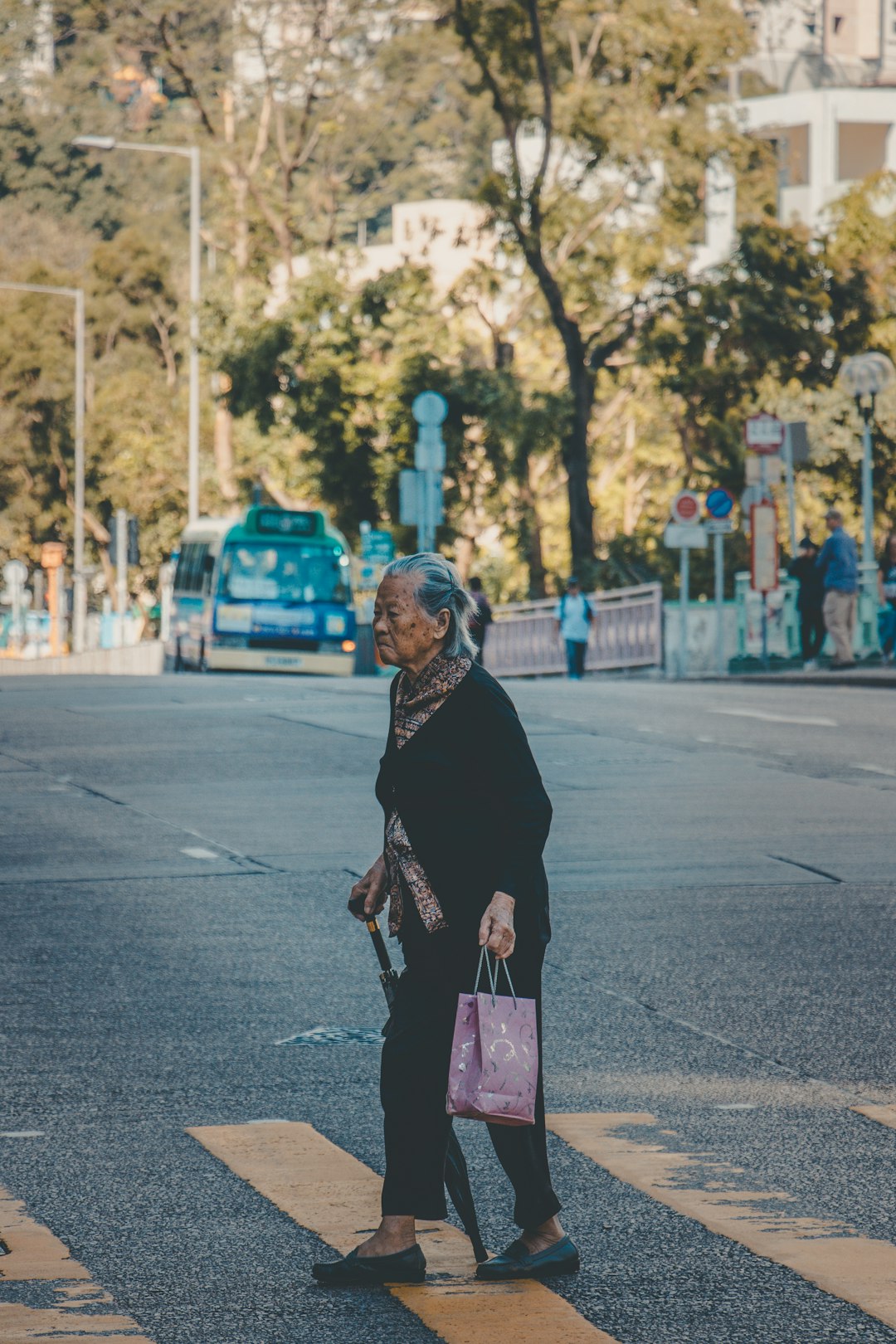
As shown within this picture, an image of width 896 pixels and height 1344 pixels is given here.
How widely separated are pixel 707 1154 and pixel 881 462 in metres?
40.2

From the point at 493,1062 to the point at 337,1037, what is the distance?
128 inches

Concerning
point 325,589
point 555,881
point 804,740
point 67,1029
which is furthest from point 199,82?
point 67,1029

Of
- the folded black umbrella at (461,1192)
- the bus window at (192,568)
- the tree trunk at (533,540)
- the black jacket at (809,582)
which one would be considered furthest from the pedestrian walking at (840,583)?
the folded black umbrella at (461,1192)

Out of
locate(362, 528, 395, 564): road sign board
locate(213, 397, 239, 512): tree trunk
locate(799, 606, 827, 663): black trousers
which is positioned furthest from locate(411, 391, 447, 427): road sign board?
locate(213, 397, 239, 512): tree trunk

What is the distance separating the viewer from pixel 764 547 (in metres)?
31.6

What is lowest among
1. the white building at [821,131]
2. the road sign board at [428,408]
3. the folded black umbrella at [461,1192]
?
the folded black umbrella at [461,1192]

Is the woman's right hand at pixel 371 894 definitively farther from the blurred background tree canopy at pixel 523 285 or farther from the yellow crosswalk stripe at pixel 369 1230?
the blurred background tree canopy at pixel 523 285

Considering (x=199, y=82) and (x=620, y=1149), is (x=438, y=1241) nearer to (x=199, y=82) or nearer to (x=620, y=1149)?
(x=620, y=1149)

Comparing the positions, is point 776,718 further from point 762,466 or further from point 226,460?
point 226,460

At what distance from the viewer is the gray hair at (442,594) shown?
5.17 meters

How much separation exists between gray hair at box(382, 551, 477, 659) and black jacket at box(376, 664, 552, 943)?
9 cm

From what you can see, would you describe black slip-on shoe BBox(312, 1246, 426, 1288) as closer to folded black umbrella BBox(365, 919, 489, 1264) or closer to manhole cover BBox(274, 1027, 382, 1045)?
folded black umbrella BBox(365, 919, 489, 1264)

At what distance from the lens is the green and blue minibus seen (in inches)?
1567

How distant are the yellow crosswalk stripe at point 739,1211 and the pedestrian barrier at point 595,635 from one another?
3014 cm
